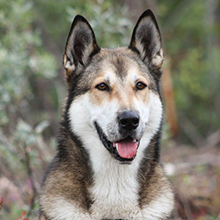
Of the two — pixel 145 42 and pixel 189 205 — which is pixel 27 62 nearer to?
pixel 145 42

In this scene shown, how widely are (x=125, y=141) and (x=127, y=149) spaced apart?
0.08 m

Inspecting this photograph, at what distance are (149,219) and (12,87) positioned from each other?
3.34 m

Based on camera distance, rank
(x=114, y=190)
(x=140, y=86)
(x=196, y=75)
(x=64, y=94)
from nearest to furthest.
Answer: (x=114, y=190)
(x=140, y=86)
(x=64, y=94)
(x=196, y=75)

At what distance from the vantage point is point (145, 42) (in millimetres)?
4105

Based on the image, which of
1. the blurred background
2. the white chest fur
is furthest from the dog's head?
the blurred background

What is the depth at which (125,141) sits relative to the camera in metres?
3.41

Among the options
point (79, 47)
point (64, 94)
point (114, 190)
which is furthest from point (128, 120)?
point (64, 94)

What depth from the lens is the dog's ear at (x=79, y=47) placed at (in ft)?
12.3

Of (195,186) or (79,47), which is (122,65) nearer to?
(79,47)

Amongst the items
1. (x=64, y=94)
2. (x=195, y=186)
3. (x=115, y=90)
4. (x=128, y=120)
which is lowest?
(x=195, y=186)

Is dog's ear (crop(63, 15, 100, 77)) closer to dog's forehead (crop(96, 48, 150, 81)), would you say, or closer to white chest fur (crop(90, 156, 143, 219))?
dog's forehead (crop(96, 48, 150, 81))

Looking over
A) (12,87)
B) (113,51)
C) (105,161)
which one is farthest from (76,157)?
(12,87)

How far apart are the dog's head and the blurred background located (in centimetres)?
118

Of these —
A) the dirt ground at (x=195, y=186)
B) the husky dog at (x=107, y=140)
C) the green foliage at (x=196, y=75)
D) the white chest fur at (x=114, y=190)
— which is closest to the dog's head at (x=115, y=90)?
the husky dog at (x=107, y=140)
